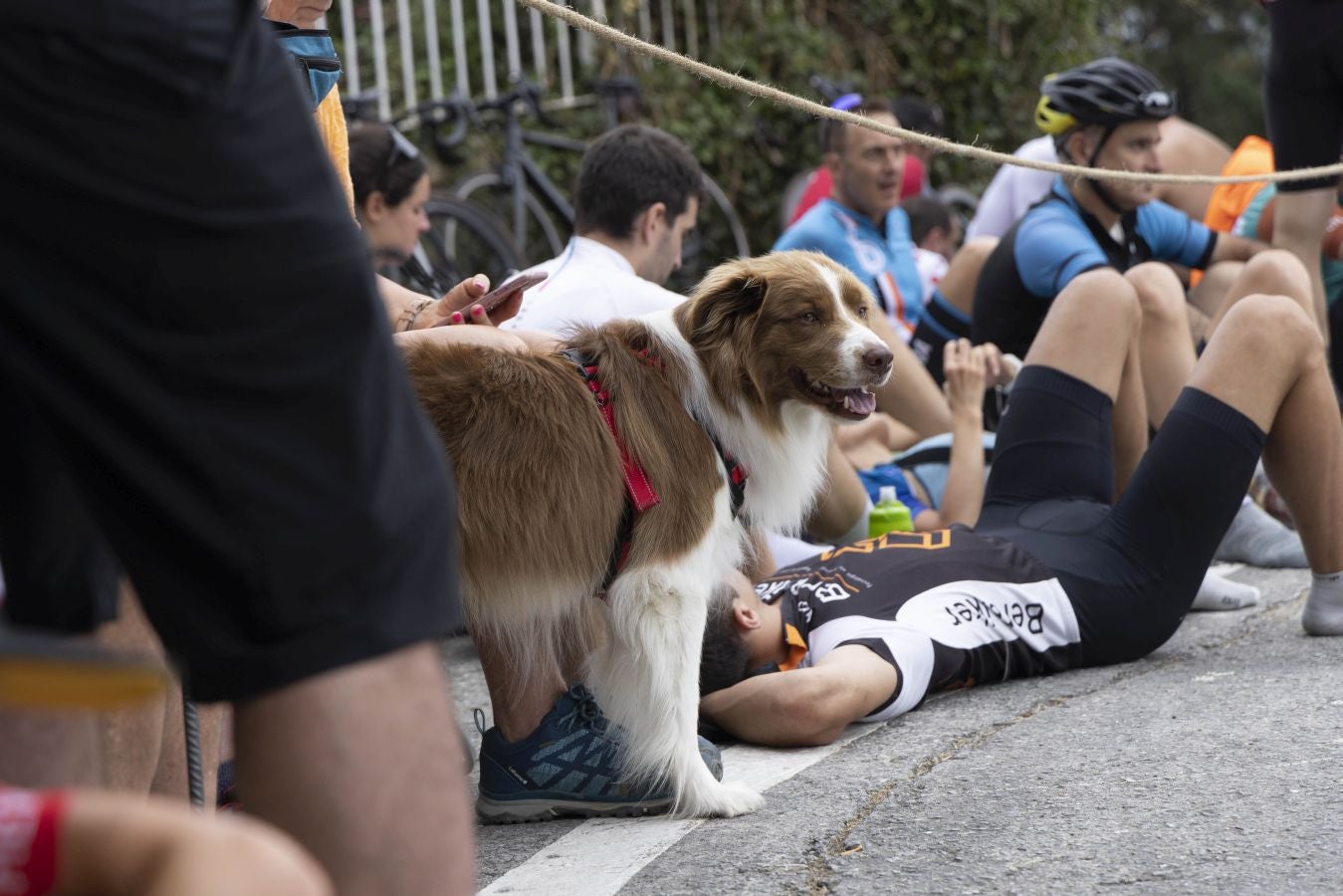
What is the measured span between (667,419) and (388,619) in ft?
5.93

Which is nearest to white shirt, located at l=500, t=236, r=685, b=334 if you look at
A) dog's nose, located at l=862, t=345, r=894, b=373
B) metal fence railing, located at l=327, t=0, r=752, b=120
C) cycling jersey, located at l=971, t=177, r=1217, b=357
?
dog's nose, located at l=862, t=345, r=894, b=373

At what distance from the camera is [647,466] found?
9.61 ft

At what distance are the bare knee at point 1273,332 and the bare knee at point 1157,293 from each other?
4.26 ft

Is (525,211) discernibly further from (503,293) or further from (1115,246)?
(503,293)

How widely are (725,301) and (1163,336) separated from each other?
2474 mm

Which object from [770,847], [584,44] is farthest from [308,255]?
[584,44]

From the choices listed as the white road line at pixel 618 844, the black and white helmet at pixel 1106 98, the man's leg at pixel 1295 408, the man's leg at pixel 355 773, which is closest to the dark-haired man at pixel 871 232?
the black and white helmet at pixel 1106 98

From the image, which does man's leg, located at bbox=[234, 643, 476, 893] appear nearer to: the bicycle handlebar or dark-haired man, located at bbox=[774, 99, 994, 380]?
dark-haired man, located at bbox=[774, 99, 994, 380]

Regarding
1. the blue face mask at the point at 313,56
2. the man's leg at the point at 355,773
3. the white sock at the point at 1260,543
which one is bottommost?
the white sock at the point at 1260,543

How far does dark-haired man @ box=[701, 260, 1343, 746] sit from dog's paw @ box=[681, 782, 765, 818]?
0.45m

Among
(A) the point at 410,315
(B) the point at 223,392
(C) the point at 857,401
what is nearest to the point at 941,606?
(C) the point at 857,401

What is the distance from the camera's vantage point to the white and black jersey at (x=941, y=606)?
3492mm

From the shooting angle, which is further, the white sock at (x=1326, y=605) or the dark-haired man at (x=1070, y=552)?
the white sock at (x=1326, y=605)

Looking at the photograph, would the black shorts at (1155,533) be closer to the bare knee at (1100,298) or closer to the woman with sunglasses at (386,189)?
the bare knee at (1100,298)
